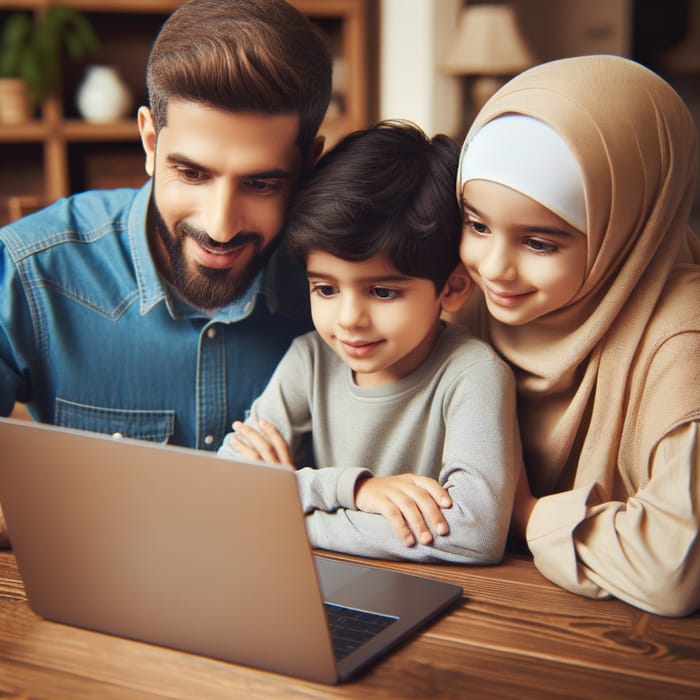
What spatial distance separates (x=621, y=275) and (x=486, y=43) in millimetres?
3191

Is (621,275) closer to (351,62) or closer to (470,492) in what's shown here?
(470,492)

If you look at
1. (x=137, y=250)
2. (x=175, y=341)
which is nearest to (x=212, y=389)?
(x=175, y=341)

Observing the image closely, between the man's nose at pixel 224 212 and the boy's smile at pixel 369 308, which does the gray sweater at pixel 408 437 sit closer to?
the boy's smile at pixel 369 308

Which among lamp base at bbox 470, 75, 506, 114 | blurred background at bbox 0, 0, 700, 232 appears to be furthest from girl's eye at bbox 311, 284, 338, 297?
lamp base at bbox 470, 75, 506, 114

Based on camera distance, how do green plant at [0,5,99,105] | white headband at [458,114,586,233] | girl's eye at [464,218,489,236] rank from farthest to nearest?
1. green plant at [0,5,99,105]
2. girl's eye at [464,218,489,236]
3. white headband at [458,114,586,233]

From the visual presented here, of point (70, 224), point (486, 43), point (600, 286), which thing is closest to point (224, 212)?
point (70, 224)

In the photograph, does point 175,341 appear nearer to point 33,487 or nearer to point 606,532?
point 33,487

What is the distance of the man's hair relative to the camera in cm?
130

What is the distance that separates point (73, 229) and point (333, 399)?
1.81 feet

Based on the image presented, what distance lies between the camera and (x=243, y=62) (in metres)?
1.29

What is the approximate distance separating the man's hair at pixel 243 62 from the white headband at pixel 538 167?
335mm

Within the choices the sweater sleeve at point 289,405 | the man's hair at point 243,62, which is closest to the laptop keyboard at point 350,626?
the sweater sleeve at point 289,405

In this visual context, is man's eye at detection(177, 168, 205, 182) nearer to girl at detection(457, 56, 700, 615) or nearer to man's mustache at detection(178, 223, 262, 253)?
man's mustache at detection(178, 223, 262, 253)

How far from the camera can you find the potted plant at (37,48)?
3756 mm
